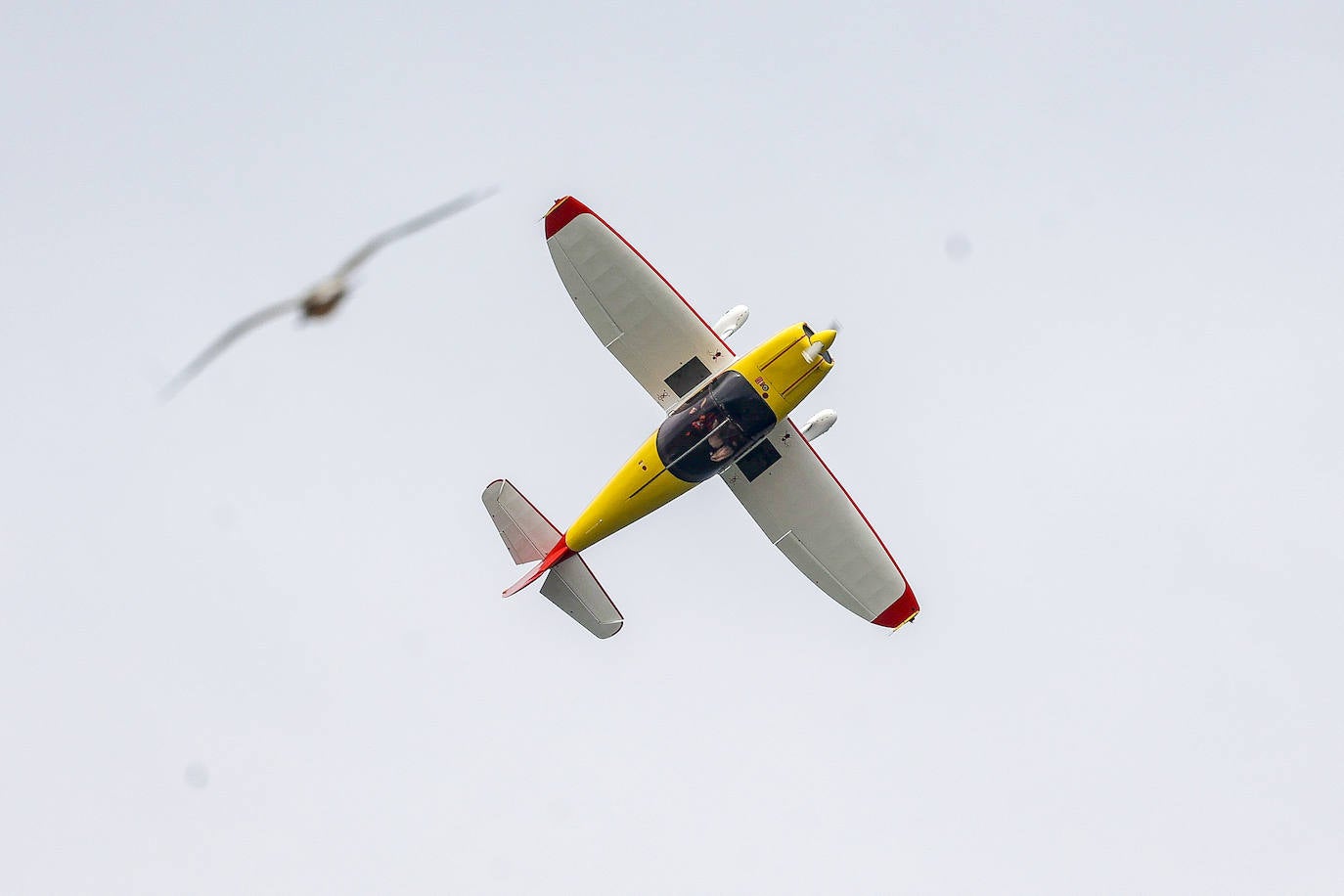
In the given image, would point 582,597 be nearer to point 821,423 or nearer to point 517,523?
point 517,523

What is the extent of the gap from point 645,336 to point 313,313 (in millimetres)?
15400

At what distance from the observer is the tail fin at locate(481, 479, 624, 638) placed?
31625 mm

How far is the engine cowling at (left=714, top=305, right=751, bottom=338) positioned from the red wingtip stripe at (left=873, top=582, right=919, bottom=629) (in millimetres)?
7195

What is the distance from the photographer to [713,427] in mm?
30609

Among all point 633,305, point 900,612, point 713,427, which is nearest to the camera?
point 713,427

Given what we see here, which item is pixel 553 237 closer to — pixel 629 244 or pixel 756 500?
pixel 629 244

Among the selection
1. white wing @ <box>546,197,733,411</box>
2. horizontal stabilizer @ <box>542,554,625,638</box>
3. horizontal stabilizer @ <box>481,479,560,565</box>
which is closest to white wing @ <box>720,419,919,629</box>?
white wing @ <box>546,197,733,411</box>

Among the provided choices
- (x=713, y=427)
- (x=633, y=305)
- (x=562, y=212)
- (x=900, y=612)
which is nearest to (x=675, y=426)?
(x=713, y=427)

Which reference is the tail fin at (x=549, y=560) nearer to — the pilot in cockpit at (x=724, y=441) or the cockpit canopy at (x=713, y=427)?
the cockpit canopy at (x=713, y=427)

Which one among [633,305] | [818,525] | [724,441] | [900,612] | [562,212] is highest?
[562,212]

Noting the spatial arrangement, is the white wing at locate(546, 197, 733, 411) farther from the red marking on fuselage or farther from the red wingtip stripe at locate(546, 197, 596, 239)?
the red marking on fuselage

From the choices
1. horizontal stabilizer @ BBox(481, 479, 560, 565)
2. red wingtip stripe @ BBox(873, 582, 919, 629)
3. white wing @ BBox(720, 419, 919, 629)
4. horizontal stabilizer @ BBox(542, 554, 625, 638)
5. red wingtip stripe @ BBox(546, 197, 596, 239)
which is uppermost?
red wingtip stripe @ BBox(546, 197, 596, 239)

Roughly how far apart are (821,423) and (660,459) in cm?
362

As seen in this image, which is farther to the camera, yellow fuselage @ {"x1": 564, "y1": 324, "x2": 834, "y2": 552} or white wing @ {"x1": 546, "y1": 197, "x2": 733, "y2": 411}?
white wing @ {"x1": 546, "y1": 197, "x2": 733, "y2": 411}
